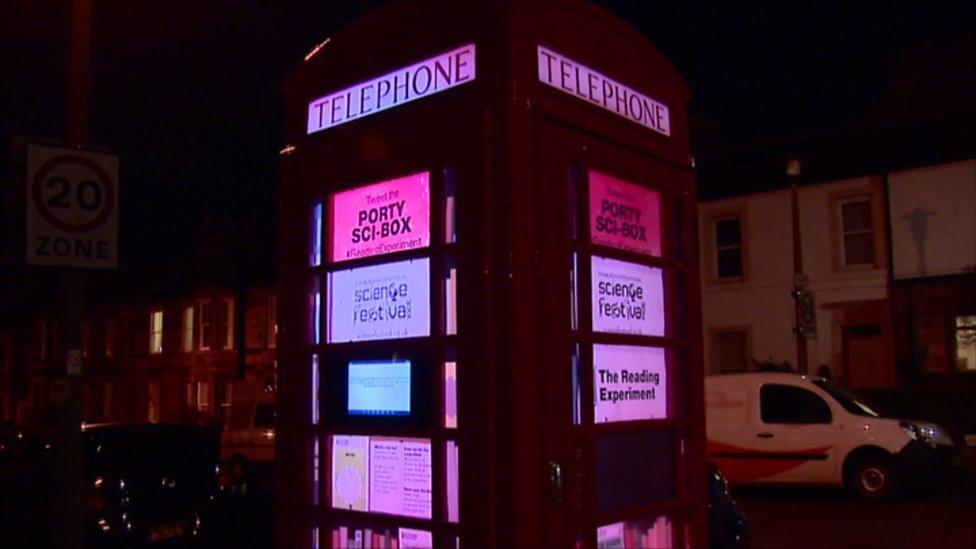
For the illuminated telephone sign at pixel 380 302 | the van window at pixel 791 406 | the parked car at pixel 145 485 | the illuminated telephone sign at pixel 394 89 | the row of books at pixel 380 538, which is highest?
the illuminated telephone sign at pixel 394 89

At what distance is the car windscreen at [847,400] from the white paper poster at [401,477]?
38.3 ft

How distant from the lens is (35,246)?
24.1 ft

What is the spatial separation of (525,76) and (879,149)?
19221 millimetres

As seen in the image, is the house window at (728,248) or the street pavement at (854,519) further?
the house window at (728,248)

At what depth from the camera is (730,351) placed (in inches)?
893

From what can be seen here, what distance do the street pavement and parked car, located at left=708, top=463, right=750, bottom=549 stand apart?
5.36 m

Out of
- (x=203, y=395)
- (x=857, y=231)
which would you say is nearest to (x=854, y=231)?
(x=857, y=231)

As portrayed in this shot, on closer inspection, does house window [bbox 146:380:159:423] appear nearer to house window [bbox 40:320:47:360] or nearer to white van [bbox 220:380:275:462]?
house window [bbox 40:320:47:360]

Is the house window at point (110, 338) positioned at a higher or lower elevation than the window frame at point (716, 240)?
lower

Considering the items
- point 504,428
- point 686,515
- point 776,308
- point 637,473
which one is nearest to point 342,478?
point 504,428

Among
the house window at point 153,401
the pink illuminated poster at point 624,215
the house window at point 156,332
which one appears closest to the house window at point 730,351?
the pink illuminated poster at point 624,215

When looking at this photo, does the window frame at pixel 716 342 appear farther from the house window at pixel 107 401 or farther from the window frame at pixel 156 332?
the house window at pixel 107 401

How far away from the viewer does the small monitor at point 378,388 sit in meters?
3.78

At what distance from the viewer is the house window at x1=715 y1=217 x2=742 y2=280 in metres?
22.8
